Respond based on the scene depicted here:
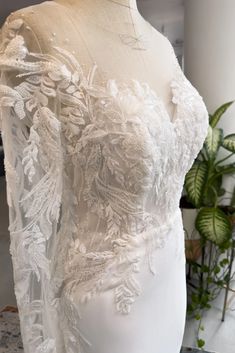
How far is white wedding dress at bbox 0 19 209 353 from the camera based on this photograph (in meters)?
0.86

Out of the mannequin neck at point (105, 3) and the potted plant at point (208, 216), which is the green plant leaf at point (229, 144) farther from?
the mannequin neck at point (105, 3)

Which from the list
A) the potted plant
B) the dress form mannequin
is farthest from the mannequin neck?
the potted plant

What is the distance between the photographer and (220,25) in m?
2.27

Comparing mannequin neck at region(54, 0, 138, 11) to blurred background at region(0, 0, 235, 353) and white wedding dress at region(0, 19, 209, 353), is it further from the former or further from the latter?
blurred background at region(0, 0, 235, 353)

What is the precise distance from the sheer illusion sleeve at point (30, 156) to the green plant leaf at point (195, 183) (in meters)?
1.34

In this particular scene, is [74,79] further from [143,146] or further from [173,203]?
[173,203]

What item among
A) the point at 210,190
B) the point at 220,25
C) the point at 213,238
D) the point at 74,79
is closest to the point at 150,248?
the point at 74,79

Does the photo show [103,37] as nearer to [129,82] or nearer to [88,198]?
[129,82]

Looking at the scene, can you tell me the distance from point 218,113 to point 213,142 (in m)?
0.16

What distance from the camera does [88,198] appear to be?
93 centimetres

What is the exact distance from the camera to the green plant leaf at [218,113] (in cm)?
223

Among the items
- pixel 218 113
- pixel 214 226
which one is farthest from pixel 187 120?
pixel 218 113

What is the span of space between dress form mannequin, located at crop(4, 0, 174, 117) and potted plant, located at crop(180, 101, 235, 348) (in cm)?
116

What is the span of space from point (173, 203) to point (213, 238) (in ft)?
3.67
